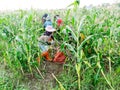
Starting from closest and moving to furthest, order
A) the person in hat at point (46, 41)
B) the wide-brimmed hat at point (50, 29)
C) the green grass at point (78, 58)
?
the green grass at point (78, 58)
the person in hat at point (46, 41)
the wide-brimmed hat at point (50, 29)

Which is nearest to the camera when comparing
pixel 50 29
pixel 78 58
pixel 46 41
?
pixel 78 58

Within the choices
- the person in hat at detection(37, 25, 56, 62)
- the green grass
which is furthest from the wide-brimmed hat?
the green grass

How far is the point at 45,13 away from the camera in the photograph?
441 cm

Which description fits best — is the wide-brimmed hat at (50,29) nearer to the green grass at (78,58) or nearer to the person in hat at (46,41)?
the person in hat at (46,41)

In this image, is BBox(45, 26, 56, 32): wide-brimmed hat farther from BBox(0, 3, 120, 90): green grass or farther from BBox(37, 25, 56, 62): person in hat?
BBox(0, 3, 120, 90): green grass

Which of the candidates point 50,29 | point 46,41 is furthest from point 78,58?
point 50,29

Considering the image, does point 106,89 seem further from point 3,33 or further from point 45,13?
point 45,13

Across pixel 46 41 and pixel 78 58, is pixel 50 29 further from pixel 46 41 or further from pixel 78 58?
pixel 78 58

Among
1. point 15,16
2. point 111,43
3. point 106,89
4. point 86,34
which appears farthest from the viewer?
point 15,16

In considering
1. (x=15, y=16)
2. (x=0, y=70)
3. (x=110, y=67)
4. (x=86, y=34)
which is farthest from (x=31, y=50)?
(x=15, y=16)

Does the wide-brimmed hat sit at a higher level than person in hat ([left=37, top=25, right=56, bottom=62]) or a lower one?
higher

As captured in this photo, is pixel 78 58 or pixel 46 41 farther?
pixel 46 41

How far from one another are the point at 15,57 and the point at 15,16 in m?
1.41

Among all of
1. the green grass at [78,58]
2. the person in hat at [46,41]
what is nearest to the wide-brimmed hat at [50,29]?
the person in hat at [46,41]
